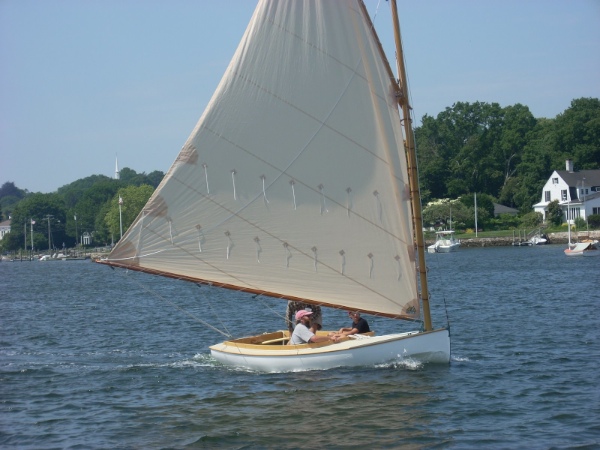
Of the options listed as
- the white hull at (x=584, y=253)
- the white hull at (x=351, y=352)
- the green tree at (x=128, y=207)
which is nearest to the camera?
the white hull at (x=351, y=352)

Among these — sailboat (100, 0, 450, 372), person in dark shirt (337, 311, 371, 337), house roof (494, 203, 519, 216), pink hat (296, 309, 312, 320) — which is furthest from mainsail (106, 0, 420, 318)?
house roof (494, 203, 519, 216)

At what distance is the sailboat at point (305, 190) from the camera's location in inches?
818

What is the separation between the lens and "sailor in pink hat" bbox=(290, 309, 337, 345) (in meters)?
21.9

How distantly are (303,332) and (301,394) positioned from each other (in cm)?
234

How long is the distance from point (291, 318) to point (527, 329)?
10.5 meters

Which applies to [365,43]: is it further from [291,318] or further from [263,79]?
[291,318]

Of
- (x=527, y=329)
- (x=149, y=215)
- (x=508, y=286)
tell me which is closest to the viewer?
(x=149, y=215)

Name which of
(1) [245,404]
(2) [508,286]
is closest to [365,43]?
(1) [245,404]

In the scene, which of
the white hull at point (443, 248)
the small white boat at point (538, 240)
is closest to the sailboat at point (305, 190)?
the white hull at point (443, 248)

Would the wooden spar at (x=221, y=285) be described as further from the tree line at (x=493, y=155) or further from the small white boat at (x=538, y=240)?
the tree line at (x=493, y=155)

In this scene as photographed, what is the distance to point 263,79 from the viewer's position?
2111cm

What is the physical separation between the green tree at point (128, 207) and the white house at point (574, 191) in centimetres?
6937

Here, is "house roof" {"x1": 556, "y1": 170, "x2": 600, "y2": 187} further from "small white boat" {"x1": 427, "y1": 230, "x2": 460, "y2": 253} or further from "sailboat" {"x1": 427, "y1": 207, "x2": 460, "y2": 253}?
"small white boat" {"x1": 427, "y1": 230, "x2": 460, "y2": 253}

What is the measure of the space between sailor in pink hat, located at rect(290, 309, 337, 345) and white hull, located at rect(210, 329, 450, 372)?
0.21m
